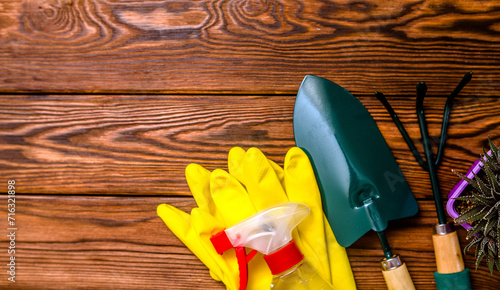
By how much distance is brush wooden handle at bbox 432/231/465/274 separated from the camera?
2.00 ft

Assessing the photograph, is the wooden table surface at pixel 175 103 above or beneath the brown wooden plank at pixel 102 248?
above

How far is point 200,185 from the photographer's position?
66cm

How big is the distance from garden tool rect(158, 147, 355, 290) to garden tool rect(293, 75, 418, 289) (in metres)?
0.03

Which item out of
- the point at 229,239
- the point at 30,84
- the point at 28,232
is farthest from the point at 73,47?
the point at 229,239

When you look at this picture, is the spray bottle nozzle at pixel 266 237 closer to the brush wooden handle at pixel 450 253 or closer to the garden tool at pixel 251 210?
the garden tool at pixel 251 210

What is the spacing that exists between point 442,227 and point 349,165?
0.19 m

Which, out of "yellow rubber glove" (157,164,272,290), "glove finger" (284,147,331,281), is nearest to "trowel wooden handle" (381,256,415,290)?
"glove finger" (284,147,331,281)

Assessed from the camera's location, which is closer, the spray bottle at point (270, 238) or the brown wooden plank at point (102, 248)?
the spray bottle at point (270, 238)

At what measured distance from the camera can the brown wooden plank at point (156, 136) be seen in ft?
2.20

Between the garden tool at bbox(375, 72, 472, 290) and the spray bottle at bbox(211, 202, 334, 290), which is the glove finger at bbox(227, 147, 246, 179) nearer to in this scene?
the spray bottle at bbox(211, 202, 334, 290)

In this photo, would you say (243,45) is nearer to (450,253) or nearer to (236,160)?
(236,160)

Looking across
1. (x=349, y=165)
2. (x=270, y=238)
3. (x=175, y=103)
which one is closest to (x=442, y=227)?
(x=349, y=165)

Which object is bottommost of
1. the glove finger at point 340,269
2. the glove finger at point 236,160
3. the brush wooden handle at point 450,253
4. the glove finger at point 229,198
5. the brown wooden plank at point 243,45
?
the glove finger at point 340,269

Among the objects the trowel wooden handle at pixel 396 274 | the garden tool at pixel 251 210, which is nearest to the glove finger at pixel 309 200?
the garden tool at pixel 251 210
